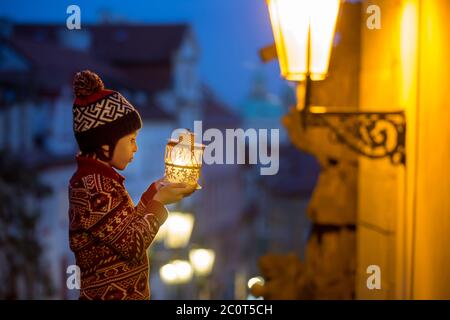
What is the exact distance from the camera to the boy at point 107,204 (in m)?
3.58

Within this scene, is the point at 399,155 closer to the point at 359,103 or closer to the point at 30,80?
the point at 359,103

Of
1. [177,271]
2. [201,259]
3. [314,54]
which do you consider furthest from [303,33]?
[201,259]

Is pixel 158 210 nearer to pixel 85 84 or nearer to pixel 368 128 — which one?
pixel 85 84

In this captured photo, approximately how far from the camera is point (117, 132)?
367 cm

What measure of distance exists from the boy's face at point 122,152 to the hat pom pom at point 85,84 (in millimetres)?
215

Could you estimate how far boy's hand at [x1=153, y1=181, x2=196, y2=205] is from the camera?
12.0 ft

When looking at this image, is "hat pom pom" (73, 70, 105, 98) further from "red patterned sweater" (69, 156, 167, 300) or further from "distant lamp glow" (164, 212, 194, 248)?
"distant lamp glow" (164, 212, 194, 248)

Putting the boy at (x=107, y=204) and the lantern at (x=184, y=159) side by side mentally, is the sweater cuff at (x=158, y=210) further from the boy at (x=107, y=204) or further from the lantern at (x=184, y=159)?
the lantern at (x=184, y=159)

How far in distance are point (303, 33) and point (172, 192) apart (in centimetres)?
206

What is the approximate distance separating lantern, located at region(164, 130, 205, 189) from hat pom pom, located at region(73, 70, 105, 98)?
0.35m

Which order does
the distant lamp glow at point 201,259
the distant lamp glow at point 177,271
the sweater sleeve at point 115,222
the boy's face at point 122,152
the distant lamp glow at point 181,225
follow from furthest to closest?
the distant lamp glow at point 201,259
the distant lamp glow at point 177,271
the distant lamp glow at point 181,225
the boy's face at point 122,152
the sweater sleeve at point 115,222

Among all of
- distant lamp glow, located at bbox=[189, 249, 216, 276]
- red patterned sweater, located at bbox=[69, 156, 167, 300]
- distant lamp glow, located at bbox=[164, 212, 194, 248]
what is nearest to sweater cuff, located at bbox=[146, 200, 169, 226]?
red patterned sweater, located at bbox=[69, 156, 167, 300]

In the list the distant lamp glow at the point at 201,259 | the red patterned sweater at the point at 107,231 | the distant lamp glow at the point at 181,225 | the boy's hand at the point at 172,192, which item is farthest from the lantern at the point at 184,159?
the distant lamp glow at the point at 201,259
